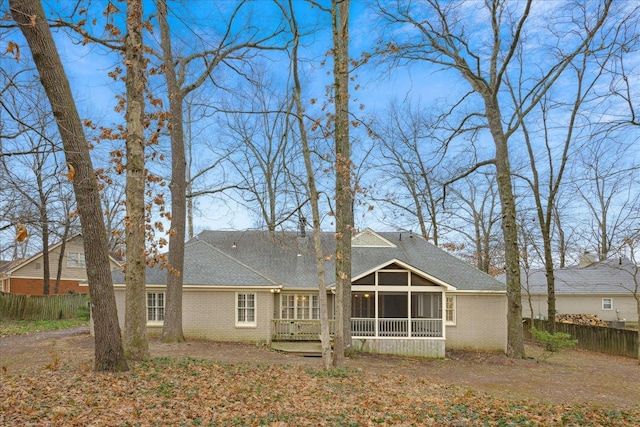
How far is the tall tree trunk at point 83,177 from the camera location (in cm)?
828

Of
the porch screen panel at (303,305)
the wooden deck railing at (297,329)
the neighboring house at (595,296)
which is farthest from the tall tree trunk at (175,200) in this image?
the neighboring house at (595,296)

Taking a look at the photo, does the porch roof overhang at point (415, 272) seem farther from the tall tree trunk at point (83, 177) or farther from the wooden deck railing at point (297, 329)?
the tall tree trunk at point (83, 177)

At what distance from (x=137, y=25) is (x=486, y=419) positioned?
33.2 feet

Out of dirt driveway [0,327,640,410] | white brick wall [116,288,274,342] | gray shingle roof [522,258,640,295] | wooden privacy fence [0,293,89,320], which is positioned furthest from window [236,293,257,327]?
gray shingle roof [522,258,640,295]

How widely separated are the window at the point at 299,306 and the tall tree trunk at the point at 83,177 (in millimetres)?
12031

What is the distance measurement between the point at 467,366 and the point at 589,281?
2365cm

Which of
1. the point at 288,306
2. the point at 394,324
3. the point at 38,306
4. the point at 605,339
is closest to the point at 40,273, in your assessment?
the point at 38,306

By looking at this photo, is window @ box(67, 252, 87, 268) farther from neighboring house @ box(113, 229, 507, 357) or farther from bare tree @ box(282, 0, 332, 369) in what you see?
bare tree @ box(282, 0, 332, 369)

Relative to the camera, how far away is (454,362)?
16859mm

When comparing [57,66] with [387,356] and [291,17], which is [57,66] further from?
[387,356]

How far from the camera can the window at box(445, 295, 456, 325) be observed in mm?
19948

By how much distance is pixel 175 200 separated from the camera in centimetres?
1658

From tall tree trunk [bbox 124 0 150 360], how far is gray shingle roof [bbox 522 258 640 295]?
31233 mm

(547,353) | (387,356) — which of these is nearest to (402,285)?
(387,356)
